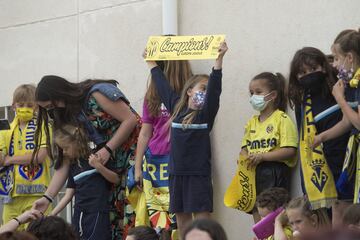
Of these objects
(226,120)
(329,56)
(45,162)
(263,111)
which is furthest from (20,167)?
(329,56)

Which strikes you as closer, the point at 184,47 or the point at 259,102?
the point at 259,102

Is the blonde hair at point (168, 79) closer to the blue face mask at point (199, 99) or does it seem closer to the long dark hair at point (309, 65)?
the blue face mask at point (199, 99)

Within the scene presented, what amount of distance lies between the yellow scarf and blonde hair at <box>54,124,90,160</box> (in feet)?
2.89

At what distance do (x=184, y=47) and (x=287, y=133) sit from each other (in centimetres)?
105

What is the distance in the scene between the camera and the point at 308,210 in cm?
480

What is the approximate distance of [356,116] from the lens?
14.3ft

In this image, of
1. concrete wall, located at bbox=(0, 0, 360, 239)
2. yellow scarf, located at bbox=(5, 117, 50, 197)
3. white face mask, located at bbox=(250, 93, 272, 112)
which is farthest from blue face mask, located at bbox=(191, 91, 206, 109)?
yellow scarf, located at bbox=(5, 117, 50, 197)

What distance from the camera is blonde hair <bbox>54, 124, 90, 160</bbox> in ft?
19.4

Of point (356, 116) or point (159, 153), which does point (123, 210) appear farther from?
point (356, 116)

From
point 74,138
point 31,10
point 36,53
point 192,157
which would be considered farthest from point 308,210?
point 31,10

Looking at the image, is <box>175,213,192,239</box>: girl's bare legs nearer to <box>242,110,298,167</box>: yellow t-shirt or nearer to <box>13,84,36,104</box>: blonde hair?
<box>242,110,298,167</box>: yellow t-shirt

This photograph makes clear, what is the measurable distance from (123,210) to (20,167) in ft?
4.47

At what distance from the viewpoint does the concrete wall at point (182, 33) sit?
5980mm

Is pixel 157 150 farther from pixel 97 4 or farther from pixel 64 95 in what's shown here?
pixel 97 4
